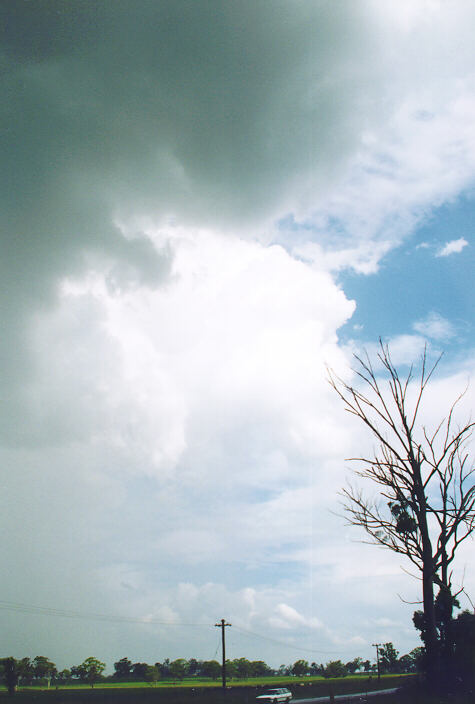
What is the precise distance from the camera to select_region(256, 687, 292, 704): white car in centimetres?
3591

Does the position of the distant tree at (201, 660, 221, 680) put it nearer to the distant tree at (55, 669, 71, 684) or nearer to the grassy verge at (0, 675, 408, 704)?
the distant tree at (55, 669, 71, 684)

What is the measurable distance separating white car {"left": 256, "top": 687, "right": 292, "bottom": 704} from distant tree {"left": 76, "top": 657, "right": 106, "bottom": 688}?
4357 inches

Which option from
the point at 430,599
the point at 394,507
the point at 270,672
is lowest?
the point at 270,672

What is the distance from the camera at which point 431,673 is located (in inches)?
514

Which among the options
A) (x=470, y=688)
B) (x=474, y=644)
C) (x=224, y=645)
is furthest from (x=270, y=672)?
(x=470, y=688)

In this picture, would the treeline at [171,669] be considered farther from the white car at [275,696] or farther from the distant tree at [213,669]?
the white car at [275,696]

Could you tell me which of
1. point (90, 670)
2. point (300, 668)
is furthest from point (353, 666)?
point (90, 670)

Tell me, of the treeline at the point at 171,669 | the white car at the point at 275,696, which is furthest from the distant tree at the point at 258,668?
the white car at the point at 275,696

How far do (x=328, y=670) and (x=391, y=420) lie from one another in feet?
581

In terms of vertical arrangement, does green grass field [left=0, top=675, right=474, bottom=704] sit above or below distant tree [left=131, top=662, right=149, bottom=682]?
above

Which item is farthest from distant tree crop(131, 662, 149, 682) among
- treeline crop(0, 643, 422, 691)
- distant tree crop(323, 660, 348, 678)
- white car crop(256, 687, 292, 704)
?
white car crop(256, 687, 292, 704)

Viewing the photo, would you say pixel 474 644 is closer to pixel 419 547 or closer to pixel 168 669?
pixel 419 547

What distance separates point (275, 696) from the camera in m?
36.8

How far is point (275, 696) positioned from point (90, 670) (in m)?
116
